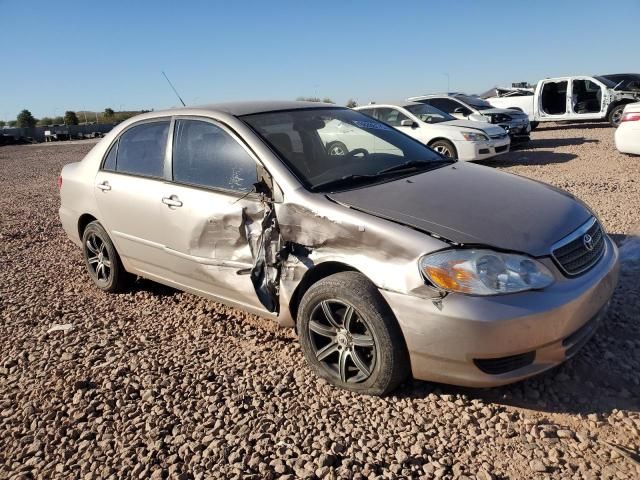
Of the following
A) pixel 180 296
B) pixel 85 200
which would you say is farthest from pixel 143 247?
pixel 85 200

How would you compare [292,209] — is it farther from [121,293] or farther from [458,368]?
[121,293]

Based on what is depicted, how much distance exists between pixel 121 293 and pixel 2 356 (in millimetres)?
1233

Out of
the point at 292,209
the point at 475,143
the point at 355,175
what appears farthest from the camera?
Result: the point at 475,143

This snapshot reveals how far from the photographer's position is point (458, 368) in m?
2.59

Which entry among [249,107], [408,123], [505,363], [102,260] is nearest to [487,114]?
[408,123]

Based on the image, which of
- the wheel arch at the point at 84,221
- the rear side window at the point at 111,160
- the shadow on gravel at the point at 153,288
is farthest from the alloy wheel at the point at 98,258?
the rear side window at the point at 111,160

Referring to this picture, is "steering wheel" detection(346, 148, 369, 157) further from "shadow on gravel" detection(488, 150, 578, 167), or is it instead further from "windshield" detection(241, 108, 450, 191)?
"shadow on gravel" detection(488, 150, 578, 167)

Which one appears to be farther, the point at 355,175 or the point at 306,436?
the point at 355,175

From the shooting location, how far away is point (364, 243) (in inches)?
109

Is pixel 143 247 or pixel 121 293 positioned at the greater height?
pixel 143 247

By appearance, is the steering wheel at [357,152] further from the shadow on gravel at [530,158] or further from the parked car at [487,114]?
the parked car at [487,114]

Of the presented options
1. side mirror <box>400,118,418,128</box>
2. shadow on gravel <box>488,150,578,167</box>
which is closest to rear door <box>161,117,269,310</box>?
side mirror <box>400,118,418,128</box>

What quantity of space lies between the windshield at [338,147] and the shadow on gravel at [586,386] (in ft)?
4.55

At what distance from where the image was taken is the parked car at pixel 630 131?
9.15m
